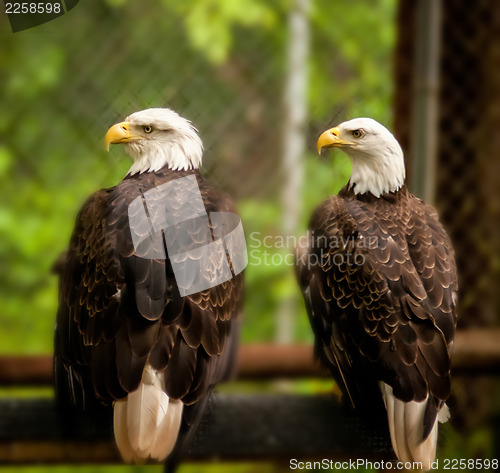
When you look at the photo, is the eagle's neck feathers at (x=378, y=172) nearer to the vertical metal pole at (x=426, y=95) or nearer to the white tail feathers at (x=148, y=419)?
the vertical metal pole at (x=426, y=95)

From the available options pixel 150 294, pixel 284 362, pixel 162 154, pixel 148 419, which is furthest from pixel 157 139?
pixel 284 362

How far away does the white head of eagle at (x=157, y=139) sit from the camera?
28.5 inches

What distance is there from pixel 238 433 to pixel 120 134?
19.0 inches

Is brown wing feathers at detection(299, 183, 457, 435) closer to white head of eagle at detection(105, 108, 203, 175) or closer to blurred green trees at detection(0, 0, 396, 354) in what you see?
blurred green trees at detection(0, 0, 396, 354)

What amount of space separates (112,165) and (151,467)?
0.39 meters

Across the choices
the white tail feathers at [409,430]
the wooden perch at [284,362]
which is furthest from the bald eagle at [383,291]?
the wooden perch at [284,362]

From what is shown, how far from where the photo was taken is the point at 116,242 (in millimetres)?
755

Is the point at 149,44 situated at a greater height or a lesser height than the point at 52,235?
greater

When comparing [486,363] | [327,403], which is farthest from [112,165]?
[486,363]

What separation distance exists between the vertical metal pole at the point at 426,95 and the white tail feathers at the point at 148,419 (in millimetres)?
390

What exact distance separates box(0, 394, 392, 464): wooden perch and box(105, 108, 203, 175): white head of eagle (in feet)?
0.96

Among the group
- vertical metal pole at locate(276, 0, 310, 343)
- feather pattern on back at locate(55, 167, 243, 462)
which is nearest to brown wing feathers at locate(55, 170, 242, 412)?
feather pattern on back at locate(55, 167, 243, 462)

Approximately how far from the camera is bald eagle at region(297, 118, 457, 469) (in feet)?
2.44

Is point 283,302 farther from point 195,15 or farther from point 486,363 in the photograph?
point 195,15
